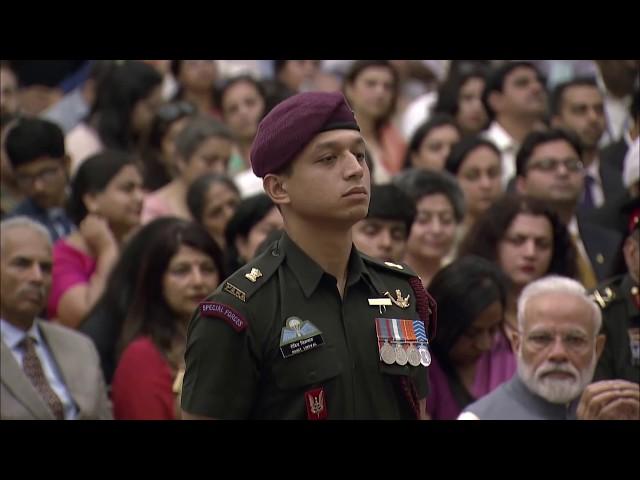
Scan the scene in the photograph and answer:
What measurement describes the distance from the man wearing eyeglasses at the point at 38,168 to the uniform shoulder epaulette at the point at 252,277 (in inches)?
172

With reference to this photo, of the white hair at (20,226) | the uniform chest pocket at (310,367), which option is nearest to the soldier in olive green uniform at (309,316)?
the uniform chest pocket at (310,367)

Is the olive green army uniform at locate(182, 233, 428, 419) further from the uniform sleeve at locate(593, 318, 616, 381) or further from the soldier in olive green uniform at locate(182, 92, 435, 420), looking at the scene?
the uniform sleeve at locate(593, 318, 616, 381)

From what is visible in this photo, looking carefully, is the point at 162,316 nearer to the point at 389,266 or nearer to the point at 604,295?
the point at 604,295

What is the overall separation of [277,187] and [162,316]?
325 centimetres

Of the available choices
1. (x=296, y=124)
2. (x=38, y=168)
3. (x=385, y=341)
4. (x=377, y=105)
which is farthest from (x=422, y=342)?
(x=377, y=105)

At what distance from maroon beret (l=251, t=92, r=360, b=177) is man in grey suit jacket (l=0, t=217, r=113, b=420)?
280cm

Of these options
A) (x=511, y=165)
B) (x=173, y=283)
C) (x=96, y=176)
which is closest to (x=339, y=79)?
(x=511, y=165)

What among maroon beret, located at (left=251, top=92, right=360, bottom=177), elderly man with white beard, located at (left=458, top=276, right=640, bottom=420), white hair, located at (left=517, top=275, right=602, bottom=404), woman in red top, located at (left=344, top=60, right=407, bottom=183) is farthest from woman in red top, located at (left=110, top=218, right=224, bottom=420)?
woman in red top, located at (left=344, top=60, right=407, bottom=183)

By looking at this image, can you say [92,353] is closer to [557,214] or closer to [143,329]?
[143,329]

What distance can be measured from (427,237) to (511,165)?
2.41m

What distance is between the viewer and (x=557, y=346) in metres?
6.60

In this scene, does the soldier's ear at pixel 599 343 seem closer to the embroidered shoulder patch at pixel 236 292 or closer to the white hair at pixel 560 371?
the white hair at pixel 560 371

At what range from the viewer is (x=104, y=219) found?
344 inches

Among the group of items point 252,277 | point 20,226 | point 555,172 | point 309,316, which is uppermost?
point 555,172
